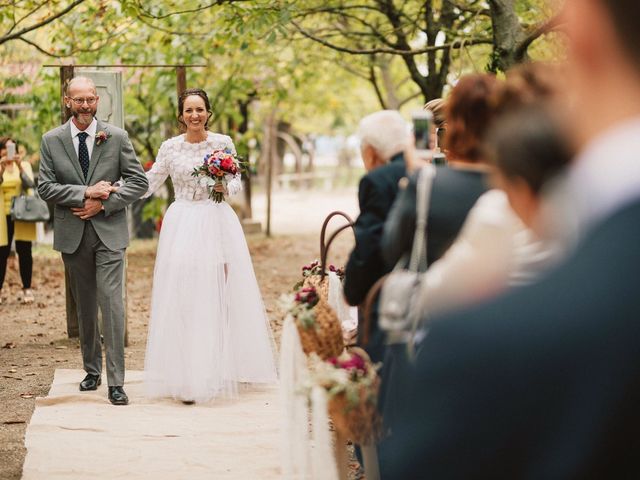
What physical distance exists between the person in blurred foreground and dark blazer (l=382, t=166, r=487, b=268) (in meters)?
2.37

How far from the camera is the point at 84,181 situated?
7.70 m

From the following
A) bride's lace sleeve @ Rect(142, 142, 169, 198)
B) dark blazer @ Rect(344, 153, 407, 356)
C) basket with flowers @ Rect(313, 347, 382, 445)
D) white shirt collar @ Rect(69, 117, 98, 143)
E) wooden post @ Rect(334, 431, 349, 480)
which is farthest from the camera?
bride's lace sleeve @ Rect(142, 142, 169, 198)

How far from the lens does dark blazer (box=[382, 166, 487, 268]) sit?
349 cm

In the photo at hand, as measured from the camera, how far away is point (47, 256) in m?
19.5

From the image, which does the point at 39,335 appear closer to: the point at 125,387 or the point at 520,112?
the point at 125,387

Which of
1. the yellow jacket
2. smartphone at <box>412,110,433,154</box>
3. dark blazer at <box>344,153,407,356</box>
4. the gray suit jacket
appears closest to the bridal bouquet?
the gray suit jacket

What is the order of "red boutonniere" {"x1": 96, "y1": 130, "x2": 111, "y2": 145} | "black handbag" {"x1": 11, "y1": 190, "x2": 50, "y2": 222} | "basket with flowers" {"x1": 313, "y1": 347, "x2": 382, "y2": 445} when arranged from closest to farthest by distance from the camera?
"basket with flowers" {"x1": 313, "y1": 347, "x2": 382, "y2": 445} < "red boutonniere" {"x1": 96, "y1": 130, "x2": 111, "y2": 145} < "black handbag" {"x1": 11, "y1": 190, "x2": 50, "y2": 222}

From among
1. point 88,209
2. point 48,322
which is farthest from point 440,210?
point 48,322

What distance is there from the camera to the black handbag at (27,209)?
12.9 metres

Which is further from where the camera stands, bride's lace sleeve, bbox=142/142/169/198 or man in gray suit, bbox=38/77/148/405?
bride's lace sleeve, bbox=142/142/169/198

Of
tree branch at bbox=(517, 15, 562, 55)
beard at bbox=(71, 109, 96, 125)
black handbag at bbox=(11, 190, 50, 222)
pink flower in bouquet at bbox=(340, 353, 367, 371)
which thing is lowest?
black handbag at bbox=(11, 190, 50, 222)

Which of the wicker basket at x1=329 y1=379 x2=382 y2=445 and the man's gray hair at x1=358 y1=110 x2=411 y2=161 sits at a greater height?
the man's gray hair at x1=358 y1=110 x2=411 y2=161

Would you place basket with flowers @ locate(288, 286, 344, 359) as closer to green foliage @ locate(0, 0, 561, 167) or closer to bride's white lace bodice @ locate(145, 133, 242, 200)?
bride's white lace bodice @ locate(145, 133, 242, 200)

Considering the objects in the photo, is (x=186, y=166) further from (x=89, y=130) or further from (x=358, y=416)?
(x=358, y=416)
